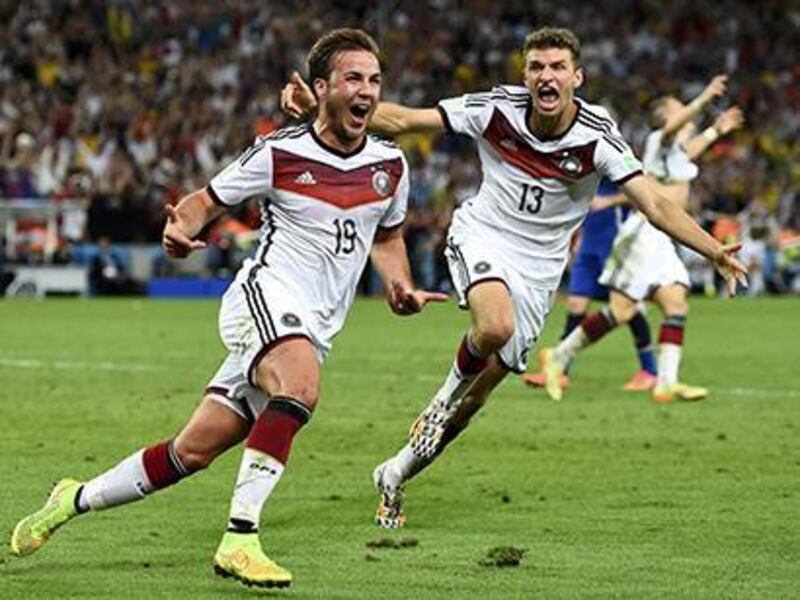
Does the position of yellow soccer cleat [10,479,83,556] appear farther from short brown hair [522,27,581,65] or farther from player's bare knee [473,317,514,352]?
short brown hair [522,27,581,65]

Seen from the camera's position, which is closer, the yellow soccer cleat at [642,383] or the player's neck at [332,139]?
the player's neck at [332,139]

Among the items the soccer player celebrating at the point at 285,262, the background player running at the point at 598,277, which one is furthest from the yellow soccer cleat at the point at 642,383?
the soccer player celebrating at the point at 285,262

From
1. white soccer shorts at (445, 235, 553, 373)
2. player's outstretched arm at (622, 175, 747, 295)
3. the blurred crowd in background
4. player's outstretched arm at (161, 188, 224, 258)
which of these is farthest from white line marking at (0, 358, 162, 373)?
the blurred crowd in background

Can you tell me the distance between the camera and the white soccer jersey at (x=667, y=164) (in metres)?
17.6

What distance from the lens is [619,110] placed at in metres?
42.0

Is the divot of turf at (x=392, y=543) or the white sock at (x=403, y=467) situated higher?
the white sock at (x=403, y=467)

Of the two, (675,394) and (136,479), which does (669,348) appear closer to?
(675,394)

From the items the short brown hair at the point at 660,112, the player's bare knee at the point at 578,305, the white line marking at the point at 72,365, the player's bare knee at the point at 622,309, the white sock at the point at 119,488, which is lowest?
the white line marking at the point at 72,365

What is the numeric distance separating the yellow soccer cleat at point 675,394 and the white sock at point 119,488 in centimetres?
886

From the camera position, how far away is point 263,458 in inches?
326

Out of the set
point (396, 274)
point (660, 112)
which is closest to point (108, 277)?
point (660, 112)

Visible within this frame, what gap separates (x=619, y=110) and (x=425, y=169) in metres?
4.65

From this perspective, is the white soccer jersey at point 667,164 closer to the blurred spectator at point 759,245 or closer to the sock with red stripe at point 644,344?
the sock with red stripe at point 644,344

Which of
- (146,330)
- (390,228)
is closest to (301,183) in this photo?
(390,228)
